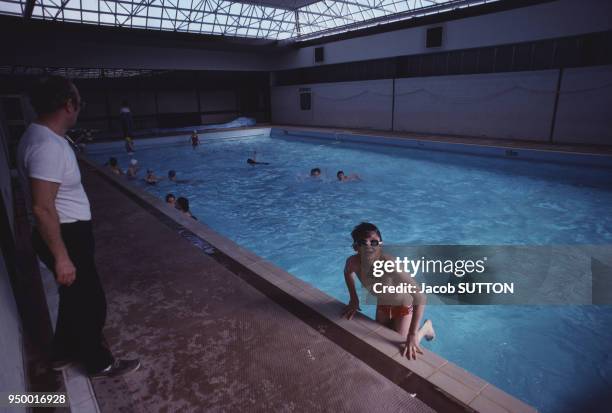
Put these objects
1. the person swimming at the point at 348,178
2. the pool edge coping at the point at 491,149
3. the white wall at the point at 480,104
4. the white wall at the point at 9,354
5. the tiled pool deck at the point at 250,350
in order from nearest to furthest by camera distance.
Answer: the white wall at the point at 9,354 < the tiled pool deck at the point at 250,350 < the pool edge coping at the point at 491,149 < the person swimming at the point at 348,178 < the white wall at the point at 480,104

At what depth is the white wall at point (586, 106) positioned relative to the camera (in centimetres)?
1023

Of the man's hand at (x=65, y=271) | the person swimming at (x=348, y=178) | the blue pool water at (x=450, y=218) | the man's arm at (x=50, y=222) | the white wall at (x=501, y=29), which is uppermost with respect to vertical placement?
the white wall at (x=501, y=29)

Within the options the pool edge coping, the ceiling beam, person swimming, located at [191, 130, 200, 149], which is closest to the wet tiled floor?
the pool edge coping

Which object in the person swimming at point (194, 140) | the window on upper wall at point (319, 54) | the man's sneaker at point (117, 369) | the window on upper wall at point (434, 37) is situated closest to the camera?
the man's sneaker at point (117, 369)

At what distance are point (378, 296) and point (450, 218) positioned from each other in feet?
15.9

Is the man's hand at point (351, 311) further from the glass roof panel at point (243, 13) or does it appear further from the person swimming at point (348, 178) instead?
the glass roof panel at point (243, 13)

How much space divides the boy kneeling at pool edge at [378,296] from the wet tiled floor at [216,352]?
0.50m

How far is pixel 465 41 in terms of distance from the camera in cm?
1266

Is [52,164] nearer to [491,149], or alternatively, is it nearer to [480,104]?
[491,149]

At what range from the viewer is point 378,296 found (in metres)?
2.89

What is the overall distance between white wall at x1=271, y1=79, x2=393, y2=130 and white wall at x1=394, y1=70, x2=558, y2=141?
89cm

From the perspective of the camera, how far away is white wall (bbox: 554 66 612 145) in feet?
33.6

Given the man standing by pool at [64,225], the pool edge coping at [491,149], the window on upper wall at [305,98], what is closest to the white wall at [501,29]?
the pool edge coping at [491,149]

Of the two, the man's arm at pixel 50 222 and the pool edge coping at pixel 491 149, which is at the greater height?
the man's arm at pixel 50 222
